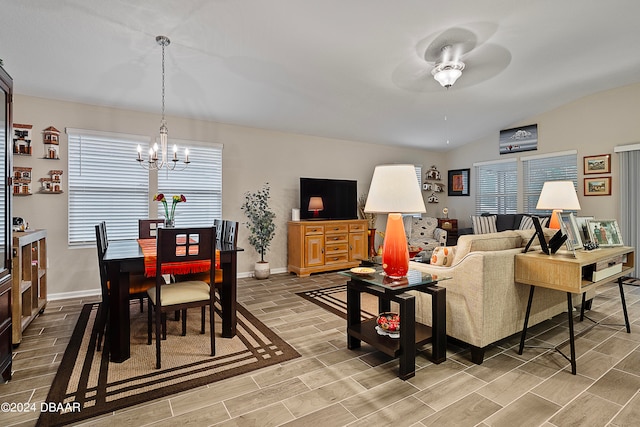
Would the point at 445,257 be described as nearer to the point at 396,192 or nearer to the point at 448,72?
the point at 396,192

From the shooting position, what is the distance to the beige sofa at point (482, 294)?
7.74 ft

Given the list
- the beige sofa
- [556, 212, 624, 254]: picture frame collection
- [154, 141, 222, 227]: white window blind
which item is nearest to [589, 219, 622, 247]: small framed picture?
[556, 212, 624, 254]: picture frame collection

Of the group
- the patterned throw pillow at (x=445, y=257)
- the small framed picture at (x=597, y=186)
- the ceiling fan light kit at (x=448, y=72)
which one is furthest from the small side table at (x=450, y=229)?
the patterned throw pillow at (x=445, y=257)

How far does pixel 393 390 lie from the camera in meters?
2.07

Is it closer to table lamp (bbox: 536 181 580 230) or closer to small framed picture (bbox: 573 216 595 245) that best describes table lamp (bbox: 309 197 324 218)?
table lamp (bbox: 536 181 580 230)

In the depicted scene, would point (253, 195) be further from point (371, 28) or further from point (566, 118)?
point (566, 118)

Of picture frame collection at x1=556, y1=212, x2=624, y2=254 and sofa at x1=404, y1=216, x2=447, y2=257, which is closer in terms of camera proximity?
picture frame collection at x1=556, y1=212, x2=624, y2=254

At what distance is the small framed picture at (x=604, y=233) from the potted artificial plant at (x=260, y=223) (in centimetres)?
385

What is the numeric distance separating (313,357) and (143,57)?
322cm

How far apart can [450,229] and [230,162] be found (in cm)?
450

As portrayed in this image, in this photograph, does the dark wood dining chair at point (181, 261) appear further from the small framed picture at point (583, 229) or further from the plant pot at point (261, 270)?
the small framed picture at point (583, 229)

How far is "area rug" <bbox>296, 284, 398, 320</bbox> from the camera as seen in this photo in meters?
3.51

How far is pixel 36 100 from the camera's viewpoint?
390 cm

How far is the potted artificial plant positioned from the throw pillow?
A: 3.98 metres
